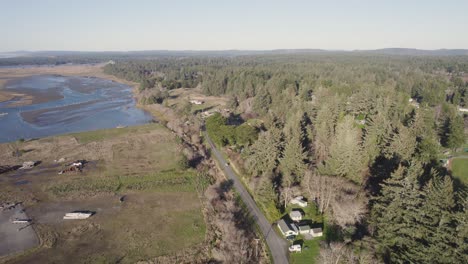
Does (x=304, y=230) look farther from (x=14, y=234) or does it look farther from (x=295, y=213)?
(x=14, y=234)

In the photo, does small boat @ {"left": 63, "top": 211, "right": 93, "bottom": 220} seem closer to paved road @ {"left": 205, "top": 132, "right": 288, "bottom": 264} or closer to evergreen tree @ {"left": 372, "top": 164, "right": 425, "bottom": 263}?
paved road @ {"left": 205, "top": 132, "right": 288, "bottom": 264}

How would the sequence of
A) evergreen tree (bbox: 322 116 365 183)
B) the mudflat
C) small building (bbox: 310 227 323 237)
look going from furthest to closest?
evergreen tree (bbox: 322 116 365 183) → small building (bbox: 310 227 323 237) → the mudflat

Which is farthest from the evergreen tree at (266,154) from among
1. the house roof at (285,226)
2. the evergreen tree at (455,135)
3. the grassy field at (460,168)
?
the evergreen tree at (455,135)

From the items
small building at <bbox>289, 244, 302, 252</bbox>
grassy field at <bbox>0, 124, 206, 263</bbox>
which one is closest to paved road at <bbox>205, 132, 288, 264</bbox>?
small building at <bbox>289, 244, 302, 252</bbox>

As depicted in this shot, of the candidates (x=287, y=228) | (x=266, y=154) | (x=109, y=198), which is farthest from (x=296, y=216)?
(x=109, y=198)

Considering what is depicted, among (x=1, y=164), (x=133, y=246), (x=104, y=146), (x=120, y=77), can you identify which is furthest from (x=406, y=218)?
(x=120, y=77)

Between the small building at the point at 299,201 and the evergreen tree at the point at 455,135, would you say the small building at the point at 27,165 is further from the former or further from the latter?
the evergreen tree at the point at 455,135
